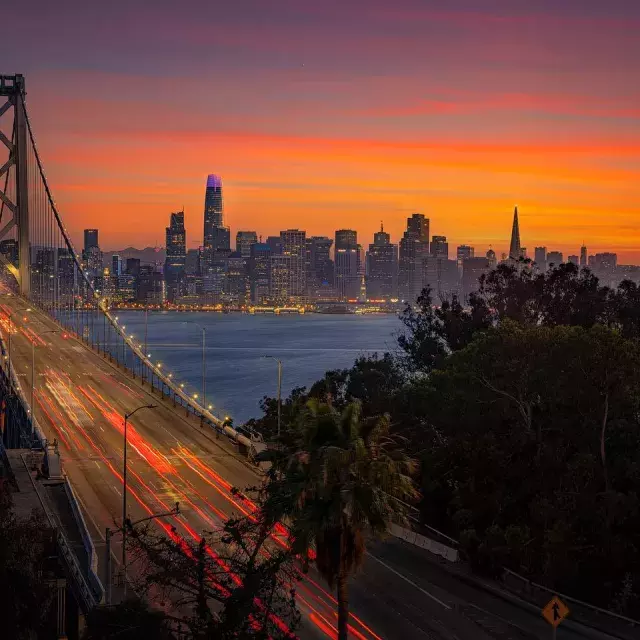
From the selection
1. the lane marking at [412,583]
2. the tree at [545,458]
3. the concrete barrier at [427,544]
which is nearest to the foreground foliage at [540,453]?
the tree at [545,458]

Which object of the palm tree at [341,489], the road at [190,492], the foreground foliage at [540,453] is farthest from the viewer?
the foreground foliage at [540,453]

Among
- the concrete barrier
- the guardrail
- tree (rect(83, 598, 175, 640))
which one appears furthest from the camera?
the concrete barrier

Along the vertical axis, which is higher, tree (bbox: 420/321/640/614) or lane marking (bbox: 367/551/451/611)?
tree (bbox: 420/321/640/614)

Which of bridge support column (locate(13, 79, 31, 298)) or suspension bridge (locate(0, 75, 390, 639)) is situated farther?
bridge support column (locate(13, 79, 31, 298))

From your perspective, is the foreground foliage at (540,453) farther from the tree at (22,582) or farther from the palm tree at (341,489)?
the tree at (22,582)

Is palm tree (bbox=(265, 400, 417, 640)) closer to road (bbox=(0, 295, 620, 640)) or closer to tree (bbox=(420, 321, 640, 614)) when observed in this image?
road (bbox=(0, 295, 620, 640))

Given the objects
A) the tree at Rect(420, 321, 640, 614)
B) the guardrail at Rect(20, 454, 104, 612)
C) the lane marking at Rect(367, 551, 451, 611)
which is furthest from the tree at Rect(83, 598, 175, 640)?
the tree at Rect(420, 321, 640, 614)

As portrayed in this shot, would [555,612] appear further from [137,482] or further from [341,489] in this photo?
[137,482]

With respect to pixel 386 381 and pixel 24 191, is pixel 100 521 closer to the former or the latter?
pixel 386 381
